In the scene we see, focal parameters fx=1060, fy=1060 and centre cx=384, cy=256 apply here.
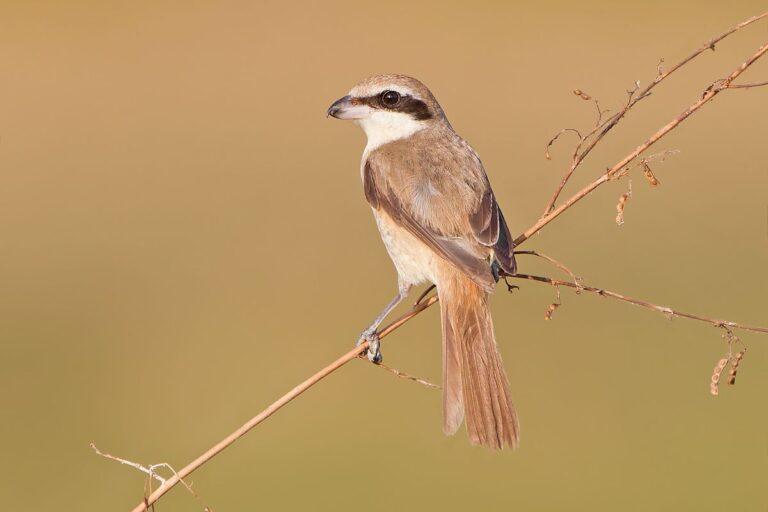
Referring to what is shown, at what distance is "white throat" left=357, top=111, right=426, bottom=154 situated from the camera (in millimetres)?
4770

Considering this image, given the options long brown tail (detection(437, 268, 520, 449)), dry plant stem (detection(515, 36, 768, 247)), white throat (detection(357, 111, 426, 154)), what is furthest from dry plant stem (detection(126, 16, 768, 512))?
white throat (detection(357, 111, 426, 154))

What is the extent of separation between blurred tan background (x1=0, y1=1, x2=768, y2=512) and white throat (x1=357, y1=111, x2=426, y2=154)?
1607mm

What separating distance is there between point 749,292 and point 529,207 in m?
2.34

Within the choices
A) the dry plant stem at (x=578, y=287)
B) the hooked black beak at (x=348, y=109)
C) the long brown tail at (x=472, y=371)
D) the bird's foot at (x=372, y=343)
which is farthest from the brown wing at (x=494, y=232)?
the hooked black beak at (x=348, y=109)

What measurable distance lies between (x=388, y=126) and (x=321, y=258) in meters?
6.86

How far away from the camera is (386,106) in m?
4.78

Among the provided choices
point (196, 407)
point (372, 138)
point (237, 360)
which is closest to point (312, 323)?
point (237, 360)

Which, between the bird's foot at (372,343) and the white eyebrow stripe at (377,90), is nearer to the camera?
the bird's foot at (372,343)

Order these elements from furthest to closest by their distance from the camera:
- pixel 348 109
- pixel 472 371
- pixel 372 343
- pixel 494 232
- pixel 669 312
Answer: pixel 348 109
pixel 494 232
pixel 372 343
pixel 472 371
pixel 669 312

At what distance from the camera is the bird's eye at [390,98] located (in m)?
4.77

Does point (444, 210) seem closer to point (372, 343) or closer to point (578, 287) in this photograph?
point (372, 343)

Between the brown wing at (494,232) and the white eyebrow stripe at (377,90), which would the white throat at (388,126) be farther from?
the brown wing at (494,232)

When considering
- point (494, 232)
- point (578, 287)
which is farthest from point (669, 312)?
point (494, 232)

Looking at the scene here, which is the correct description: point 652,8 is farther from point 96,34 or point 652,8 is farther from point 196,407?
point 196,407
